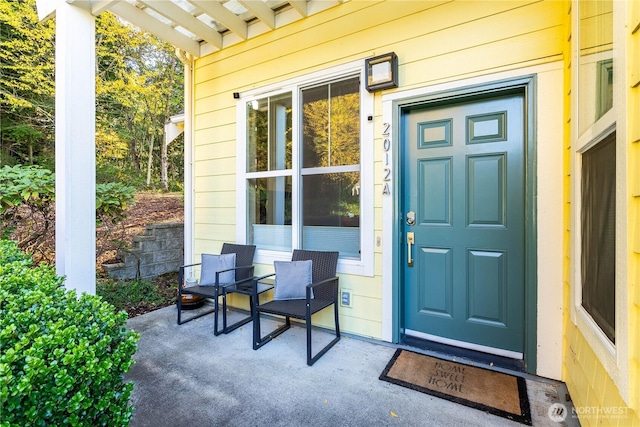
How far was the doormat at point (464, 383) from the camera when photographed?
174cm

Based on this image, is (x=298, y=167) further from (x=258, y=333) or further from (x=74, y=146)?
(x=74, y=146)

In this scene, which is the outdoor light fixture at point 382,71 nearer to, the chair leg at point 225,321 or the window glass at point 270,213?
the window glass at point 270,213

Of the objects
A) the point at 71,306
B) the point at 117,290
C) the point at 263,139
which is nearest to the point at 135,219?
the point at 117,290

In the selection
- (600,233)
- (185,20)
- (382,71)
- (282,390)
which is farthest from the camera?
(185,20)

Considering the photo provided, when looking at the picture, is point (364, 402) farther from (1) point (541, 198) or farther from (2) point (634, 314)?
(1) point (541, 198)

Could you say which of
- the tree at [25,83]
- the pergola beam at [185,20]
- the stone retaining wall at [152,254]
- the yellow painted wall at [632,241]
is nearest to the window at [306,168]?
the pergola beam at [185,20]

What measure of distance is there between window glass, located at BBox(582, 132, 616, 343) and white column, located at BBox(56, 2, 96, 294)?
3.29 m

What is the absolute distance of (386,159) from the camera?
8.14 ft

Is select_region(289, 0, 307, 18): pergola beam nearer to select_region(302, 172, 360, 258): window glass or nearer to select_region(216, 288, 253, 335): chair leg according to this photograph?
select_region(302, 172, 360, 258): window glass

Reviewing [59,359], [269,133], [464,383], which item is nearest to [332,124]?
[269,133]

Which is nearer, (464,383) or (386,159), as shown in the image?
(464,383)

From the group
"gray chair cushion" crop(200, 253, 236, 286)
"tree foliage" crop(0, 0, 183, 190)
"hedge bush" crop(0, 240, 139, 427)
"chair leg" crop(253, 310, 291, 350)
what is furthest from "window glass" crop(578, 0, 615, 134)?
"tree foliage" crop(0, 0, 183, 190)

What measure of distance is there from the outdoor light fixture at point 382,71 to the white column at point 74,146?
228 centimetres

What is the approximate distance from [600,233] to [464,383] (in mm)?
1230
